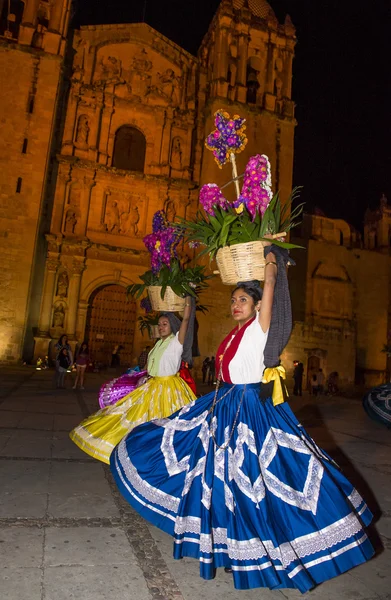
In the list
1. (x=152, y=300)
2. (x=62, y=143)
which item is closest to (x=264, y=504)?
(x=152, y=300)

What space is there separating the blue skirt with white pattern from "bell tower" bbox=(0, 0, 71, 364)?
16416 mm

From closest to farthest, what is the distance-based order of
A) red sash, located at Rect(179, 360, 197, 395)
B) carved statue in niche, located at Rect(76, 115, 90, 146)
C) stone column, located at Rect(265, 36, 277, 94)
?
red sash, located at Rect(179, 360, 197, 395), carved statue in niche, located at Rect(76, 115, 90, 146), stone column, located at Rect(265, 36, 277, 94)

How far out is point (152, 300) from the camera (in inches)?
197

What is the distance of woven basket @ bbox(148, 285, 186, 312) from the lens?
4.73 m

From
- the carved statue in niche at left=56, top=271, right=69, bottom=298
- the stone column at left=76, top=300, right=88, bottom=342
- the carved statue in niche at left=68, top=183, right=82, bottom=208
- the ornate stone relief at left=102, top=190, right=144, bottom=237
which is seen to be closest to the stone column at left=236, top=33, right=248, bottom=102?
the ornate stone relief at left=102, top=190, right=144, bottom=237

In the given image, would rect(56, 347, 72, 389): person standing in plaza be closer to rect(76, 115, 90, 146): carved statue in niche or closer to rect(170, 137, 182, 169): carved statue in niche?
rect(76, 115, 90, 146): carved statue in niche

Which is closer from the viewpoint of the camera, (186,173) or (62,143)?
(62,143)

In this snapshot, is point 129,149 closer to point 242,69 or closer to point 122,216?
point 122,216

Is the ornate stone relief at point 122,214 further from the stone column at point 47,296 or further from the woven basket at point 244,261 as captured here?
the woven basket at point 244,261

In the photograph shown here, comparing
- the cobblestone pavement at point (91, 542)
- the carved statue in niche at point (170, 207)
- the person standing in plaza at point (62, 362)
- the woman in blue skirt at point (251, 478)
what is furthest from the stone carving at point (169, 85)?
the woman in blue skirt at point (251, 478)

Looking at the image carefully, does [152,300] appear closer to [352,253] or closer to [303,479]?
[303,479]

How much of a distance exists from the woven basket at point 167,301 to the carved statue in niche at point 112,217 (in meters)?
16.7

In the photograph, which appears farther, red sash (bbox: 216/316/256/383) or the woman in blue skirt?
red sash (bbox: 216/316/256/383)

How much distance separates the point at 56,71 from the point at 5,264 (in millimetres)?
9221
